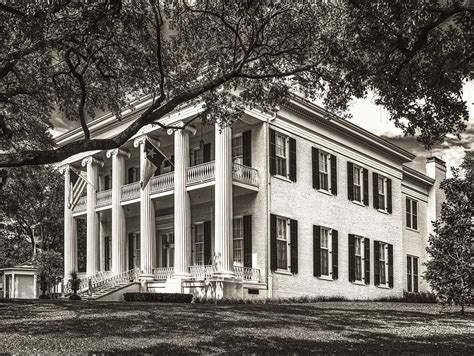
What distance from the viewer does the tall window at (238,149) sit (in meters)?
28.3

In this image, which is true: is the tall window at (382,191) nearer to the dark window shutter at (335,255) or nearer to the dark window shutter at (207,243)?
the dark window shutter at (335,255)

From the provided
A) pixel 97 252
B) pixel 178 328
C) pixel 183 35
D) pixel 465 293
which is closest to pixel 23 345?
pixel 178 328

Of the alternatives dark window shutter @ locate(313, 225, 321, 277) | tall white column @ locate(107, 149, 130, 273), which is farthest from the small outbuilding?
dark window shutter @ locate(313, 225, 321, 277)

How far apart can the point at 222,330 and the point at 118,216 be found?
18.6m

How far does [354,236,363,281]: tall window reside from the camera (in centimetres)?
3301

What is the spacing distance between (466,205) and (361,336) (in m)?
9.16

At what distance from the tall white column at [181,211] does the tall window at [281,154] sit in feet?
12.7

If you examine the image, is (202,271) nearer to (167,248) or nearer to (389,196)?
(167,248)

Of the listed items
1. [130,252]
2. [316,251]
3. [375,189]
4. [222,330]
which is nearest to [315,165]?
[316,251]

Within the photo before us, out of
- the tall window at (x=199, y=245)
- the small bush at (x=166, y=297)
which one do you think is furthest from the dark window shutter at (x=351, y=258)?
the small bush at (x=166, y=297)

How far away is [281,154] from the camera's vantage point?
28.5 m

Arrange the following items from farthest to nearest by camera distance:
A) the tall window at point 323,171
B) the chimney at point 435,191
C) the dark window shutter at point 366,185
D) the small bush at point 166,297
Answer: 1. the chimney at point 435,191
2. the dark window shutter at point 366,185
3. the tall window at point 323,171
4. the small bush at point 166,297

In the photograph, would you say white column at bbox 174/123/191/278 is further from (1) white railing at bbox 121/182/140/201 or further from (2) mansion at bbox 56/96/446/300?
(1) white railing at bbox 121/182/140/201

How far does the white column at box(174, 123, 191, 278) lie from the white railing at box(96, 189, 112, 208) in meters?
7.34
